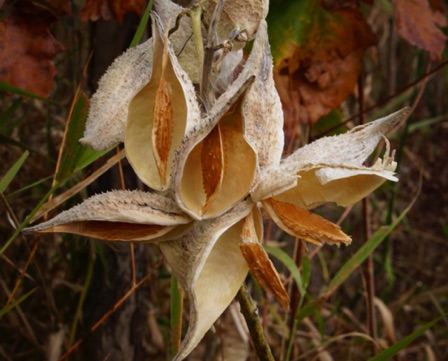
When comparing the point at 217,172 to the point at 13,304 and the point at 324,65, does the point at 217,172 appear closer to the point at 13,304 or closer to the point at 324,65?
the point at 13,304

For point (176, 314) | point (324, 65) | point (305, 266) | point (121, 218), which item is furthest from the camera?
point (324, 65)

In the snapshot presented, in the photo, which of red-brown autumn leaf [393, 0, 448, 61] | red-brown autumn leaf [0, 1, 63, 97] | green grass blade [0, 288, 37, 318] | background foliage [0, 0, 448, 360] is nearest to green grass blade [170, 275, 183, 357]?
background foliage [0, 0, 448, 360]

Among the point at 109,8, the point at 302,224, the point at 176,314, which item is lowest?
the point at 176,314

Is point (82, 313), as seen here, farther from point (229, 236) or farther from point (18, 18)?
point (229, 236)

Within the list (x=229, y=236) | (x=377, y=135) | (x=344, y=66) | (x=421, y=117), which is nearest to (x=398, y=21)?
(x=344, y=66)

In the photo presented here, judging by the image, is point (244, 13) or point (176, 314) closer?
point (244, 13)

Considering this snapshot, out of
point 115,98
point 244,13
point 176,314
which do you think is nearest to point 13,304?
point 176,314
